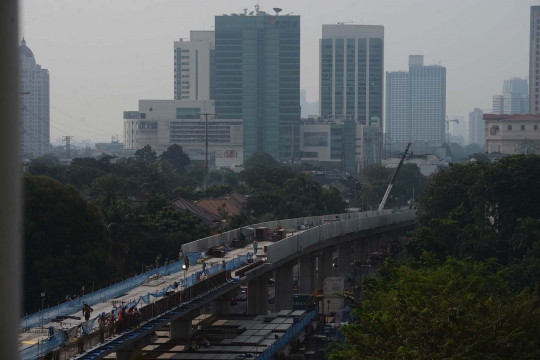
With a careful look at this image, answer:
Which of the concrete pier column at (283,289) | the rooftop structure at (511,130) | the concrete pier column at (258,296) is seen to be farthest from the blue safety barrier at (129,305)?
the rooftop structure at (511,130)

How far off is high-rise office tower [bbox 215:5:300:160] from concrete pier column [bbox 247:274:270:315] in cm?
13992

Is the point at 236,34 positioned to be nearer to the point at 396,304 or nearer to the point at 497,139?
the point at 497,139

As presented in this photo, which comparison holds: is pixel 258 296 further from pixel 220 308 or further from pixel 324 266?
pixel 324 266

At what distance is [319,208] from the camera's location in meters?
79.1

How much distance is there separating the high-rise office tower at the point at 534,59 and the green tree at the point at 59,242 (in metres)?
162

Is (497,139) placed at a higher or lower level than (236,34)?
lower

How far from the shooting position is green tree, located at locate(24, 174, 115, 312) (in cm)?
3297

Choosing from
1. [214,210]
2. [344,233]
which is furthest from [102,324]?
[214,210]

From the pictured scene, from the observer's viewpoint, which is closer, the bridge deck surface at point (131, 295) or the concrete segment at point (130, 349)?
the bridge deck surface at point (131, 295)

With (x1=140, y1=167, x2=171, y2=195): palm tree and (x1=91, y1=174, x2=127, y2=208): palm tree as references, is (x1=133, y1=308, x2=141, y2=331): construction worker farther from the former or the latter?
(x1=140, y1=167, x2=171, y2=195): palm tree

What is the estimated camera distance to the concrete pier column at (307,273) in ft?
163

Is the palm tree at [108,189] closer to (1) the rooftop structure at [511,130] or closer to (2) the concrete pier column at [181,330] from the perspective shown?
(2) the concrete pier column at [181,330]

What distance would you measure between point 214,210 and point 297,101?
370 ft

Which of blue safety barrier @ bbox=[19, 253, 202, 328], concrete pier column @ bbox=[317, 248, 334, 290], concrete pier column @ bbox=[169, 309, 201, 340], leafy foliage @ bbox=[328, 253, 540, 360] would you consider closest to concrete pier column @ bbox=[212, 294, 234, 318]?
blue safety barrier @ bbox=[19, 253, 202, 328]
